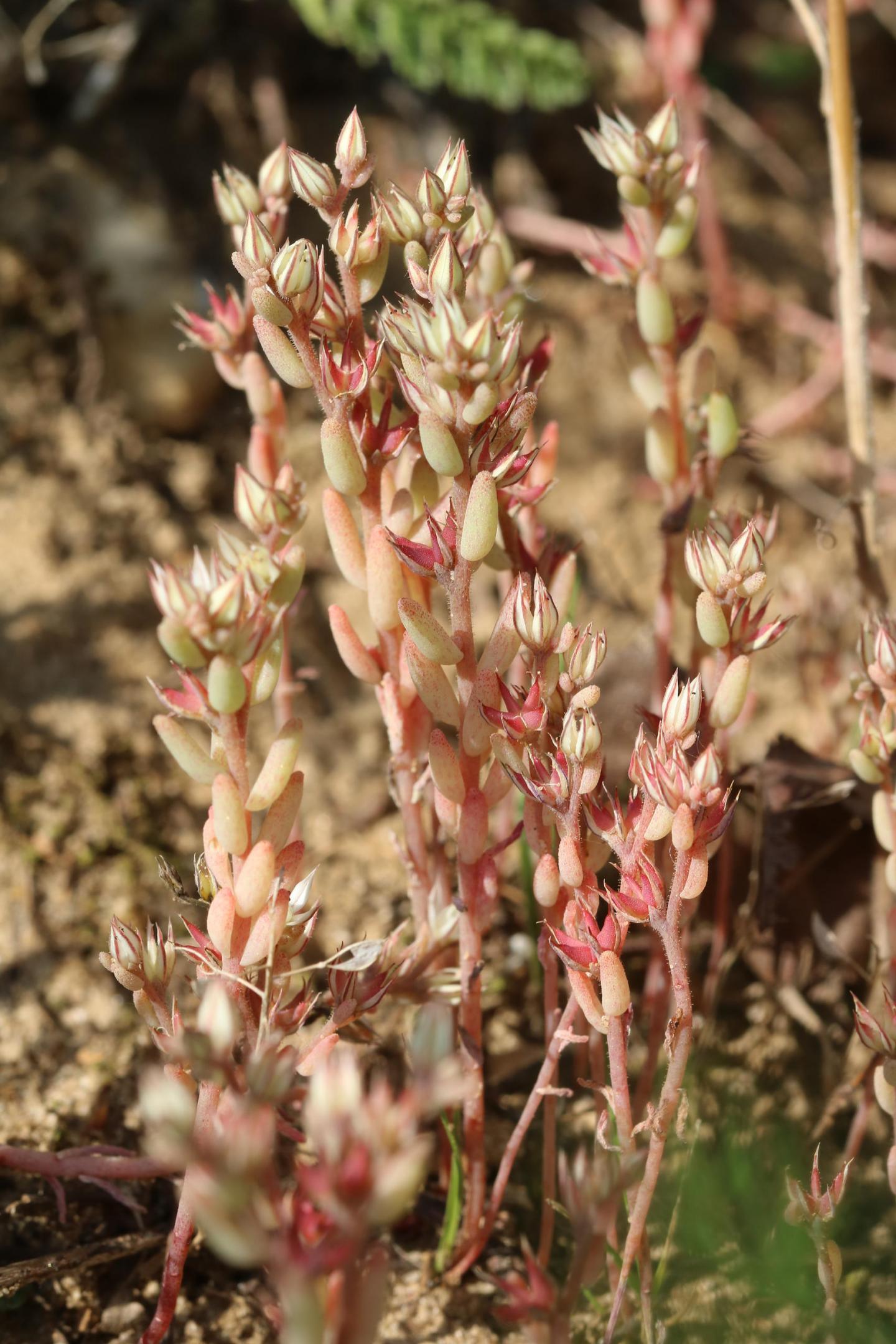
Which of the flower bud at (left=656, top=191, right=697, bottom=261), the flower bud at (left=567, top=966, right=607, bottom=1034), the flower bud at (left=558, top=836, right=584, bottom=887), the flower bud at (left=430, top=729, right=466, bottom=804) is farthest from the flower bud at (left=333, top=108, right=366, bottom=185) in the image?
the flower bud at (left=567, top=966, right=607, bottom=1034)

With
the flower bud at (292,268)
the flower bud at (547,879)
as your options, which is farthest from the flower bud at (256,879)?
the flower bud at (292,268)

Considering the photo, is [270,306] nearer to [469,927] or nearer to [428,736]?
[428,736]

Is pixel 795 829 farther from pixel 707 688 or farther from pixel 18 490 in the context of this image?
pixel 18 490

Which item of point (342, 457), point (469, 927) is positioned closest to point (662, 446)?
point (342, 457)

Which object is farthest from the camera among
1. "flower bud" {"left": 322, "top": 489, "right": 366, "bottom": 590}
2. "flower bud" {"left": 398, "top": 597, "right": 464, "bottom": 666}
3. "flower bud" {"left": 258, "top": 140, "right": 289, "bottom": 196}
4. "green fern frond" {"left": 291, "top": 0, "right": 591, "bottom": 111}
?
"green fern frond" {"left": 291, "top": 0, "right": 591, "bottom": 111}

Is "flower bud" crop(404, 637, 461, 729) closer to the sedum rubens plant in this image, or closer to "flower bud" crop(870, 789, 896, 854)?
the sedum rubens plant
